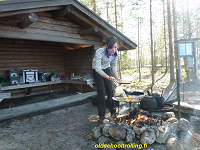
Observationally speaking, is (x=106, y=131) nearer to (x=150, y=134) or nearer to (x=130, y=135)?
(x=130, y=135)

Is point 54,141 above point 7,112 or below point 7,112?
below

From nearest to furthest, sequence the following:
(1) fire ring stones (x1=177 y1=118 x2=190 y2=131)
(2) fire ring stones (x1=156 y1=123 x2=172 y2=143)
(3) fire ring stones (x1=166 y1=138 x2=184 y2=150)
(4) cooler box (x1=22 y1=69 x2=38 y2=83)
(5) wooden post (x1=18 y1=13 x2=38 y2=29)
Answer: (3) fire ring stones (x1=166 y1=138 x2=184 y2=150), (2) fire ring stones (x1=156 y1=123 x2=172 y2=143), (1) fire ring stones (x1=177 y1=118 x2=190 y2=131), (5) wooden post (x1=18 y1=13 x2=38 y2=29), (4) cooler box (x1=22 y1=69 x2=38 y2=83)

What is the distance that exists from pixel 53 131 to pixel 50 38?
9.43 feet

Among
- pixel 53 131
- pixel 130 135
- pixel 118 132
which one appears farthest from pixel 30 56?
pixel 130 135

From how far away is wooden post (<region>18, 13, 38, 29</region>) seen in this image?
3.77m

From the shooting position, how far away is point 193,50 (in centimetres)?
1001

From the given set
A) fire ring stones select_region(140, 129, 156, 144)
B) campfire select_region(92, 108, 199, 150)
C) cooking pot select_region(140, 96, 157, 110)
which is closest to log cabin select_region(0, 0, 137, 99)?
cooking pot select_region(140, 96, 157, 110)

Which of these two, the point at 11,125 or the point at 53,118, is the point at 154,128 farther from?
the point at 11,125

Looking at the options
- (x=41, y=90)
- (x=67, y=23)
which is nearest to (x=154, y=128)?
(x=67, y=23)

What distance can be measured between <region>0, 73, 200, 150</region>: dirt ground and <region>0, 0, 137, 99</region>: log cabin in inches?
40.7

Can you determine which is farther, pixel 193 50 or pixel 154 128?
pixel 193 50

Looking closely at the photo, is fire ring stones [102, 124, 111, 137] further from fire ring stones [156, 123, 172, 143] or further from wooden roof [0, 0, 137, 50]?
wooden roof [0, 0, 137, 50]

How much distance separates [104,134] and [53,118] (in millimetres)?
2298

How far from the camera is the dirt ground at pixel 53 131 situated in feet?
9.48
